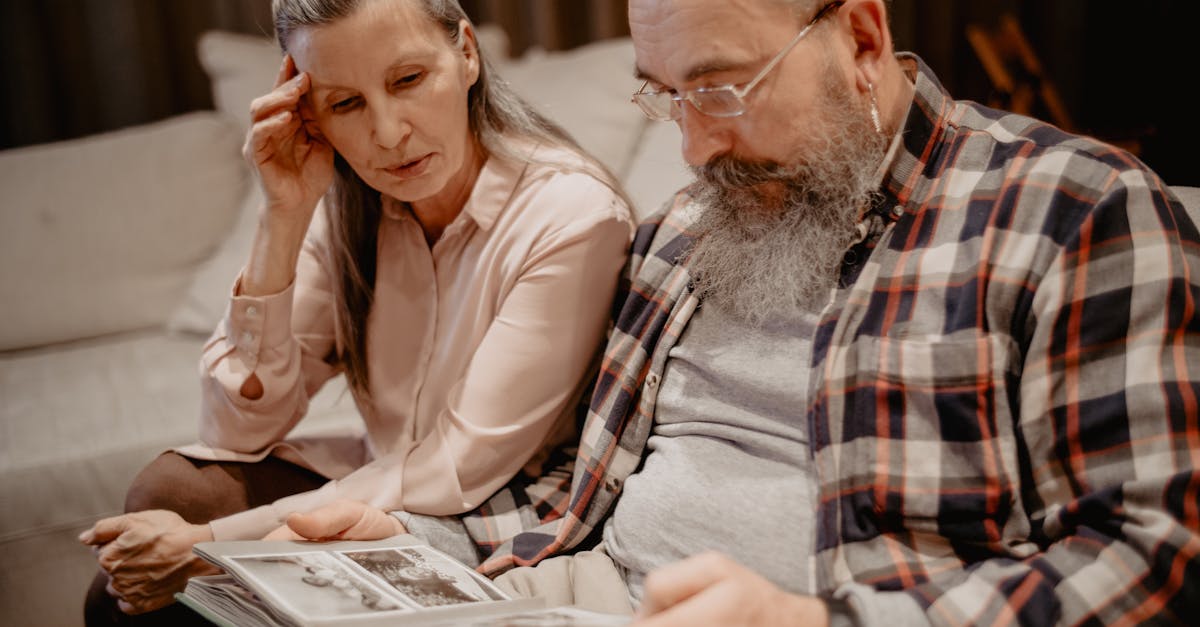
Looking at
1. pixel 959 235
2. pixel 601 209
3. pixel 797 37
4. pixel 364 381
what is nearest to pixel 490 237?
pixel 601 209

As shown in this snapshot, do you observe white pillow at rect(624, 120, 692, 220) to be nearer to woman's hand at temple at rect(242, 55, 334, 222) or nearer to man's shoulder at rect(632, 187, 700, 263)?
man's shoulder at rect(632, 187, 700, 263)

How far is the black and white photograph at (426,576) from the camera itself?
107 centimetres

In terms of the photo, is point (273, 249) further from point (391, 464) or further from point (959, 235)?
point (959, 235)

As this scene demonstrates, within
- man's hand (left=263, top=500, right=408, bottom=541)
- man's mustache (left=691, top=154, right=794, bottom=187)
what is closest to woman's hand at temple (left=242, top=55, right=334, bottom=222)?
man's hand (left=263, top=500, right=408, bottom=541)

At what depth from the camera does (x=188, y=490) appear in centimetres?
150

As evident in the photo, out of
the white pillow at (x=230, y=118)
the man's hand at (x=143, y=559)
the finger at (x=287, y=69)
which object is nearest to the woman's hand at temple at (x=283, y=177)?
the finger at (x=287, y=69)

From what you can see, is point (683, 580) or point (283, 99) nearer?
point (683, 580)

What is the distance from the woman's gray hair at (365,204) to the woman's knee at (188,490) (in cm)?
22

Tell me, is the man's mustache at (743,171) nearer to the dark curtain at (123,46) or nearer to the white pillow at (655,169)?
the white pillow at (655,169)

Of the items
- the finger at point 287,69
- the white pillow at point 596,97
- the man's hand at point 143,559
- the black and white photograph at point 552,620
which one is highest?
the finger at point 287,69

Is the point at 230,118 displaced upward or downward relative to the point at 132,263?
upward

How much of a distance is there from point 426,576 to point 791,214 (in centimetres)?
56

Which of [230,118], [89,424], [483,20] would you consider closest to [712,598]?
[89,424]

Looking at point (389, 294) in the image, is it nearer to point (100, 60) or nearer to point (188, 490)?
point (188, 490)
